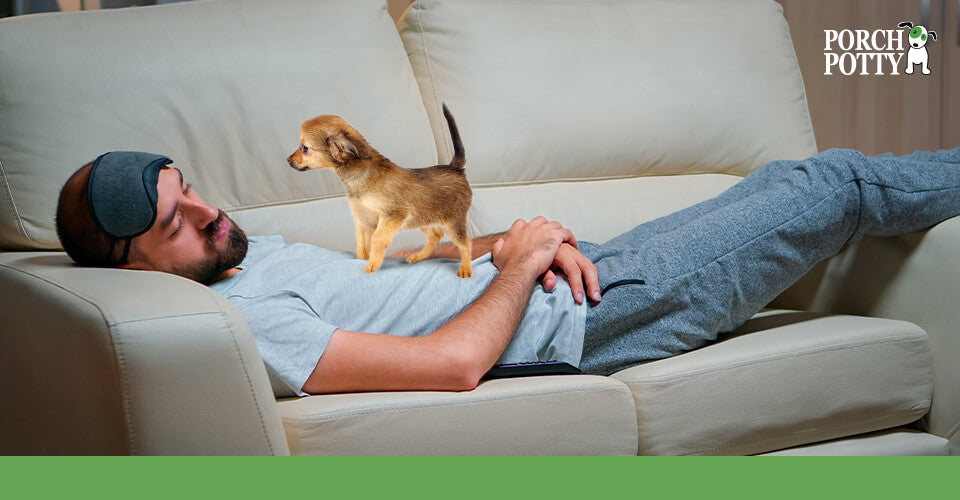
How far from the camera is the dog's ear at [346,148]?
114cm

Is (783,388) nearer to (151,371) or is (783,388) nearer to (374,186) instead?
(374,186)

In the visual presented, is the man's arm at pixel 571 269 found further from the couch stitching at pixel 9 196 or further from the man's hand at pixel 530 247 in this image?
the couch stitching at pixel 9 196

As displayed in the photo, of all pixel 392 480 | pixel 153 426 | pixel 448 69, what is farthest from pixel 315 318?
pixel 448 69

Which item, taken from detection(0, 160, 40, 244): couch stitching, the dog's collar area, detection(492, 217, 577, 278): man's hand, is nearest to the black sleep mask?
the dog's collar area

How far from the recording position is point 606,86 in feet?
5.87

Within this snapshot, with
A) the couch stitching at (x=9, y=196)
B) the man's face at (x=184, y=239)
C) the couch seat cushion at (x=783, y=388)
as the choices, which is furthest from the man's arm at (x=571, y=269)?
the couch stitching at (x=9, y=196)

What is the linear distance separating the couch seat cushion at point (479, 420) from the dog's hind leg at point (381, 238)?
215mm

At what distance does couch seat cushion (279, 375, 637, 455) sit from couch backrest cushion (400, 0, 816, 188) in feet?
2.23

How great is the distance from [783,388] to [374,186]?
0.63m

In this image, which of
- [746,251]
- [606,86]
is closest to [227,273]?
[746,251]

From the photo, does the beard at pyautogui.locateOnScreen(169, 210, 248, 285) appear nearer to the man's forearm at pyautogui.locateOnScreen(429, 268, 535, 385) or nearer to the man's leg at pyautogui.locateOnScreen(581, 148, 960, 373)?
the man's forearm at pyautogui.locateOnScreen(429, 268, 535, 385)

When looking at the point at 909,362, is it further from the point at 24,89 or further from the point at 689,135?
the point at 24,89

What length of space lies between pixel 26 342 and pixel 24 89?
1.70ft

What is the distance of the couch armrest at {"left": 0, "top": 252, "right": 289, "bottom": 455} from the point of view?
0.80 meters
